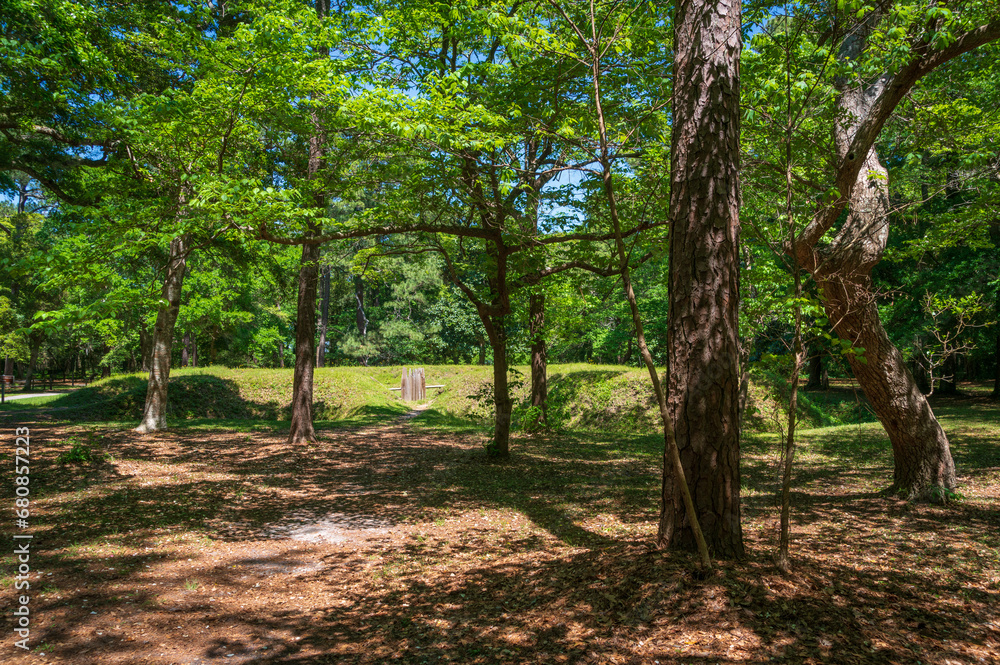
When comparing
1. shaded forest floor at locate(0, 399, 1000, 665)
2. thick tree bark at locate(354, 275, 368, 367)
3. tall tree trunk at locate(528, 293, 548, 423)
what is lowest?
shaded forest floor at locate(0, 399, 1000, 665)

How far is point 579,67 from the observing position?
6965 mm

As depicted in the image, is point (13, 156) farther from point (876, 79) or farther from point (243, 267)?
point (876, 79)

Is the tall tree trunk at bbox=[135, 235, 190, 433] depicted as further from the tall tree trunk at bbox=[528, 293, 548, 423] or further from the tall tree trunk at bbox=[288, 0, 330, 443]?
the tall tree trunk at bbox=[528, 293, 548, 423]

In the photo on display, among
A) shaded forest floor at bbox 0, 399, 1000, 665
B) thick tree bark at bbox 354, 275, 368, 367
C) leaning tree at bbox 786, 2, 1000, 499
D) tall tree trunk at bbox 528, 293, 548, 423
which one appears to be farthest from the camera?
thick tree bark at bbox 354, 275, 368, 367

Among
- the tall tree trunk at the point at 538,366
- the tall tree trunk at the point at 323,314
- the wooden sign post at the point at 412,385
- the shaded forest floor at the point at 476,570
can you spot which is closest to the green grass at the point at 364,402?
the tall tree trunk at the point at 538,366

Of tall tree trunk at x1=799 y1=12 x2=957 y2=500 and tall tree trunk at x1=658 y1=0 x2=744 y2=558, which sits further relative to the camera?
tall tree trunk at x1=799 y1=12 x2=957 y2=500

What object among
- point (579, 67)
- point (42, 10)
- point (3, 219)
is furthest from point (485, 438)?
point (3, 219)

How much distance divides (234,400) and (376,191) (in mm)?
13692

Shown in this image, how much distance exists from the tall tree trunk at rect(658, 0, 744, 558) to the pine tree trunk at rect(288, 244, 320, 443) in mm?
Result: 9191

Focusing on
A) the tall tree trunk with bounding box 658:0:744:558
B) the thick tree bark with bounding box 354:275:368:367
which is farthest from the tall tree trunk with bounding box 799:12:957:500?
the thick tree bark with bounding box 354:275:368:367

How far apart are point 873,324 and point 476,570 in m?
4.86

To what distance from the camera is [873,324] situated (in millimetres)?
5727

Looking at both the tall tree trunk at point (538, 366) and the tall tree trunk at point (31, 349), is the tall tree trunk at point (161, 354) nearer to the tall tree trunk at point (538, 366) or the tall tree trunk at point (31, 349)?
the tall tree trunk at point (538, 366)

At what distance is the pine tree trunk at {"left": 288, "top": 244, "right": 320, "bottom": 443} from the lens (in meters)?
11.4
